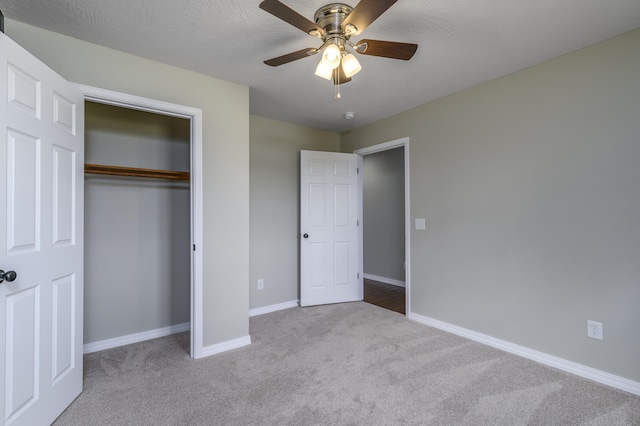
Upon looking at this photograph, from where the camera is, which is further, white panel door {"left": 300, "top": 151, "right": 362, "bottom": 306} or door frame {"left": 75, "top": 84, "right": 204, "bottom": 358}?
white panel door {"left": 300, "top": 151, "right": 362, "bottom": 306}

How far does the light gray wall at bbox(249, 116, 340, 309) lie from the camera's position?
365 centimetres

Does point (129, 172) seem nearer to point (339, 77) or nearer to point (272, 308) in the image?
point (339, 77)

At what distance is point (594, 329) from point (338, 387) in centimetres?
193

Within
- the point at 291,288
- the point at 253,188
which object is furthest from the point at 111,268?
the point at 291,288

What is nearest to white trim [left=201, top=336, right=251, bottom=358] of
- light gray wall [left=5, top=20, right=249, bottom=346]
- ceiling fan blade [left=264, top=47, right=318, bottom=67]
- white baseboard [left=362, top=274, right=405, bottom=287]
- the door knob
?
light gray wall [left=5, top=20, right=249, bottom=346]

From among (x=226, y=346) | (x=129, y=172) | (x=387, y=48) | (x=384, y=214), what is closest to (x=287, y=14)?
(x=387, y=48)

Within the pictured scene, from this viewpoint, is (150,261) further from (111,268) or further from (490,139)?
(490,139)

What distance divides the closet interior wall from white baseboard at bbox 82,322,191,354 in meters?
0.03

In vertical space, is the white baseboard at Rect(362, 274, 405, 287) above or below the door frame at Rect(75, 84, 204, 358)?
below

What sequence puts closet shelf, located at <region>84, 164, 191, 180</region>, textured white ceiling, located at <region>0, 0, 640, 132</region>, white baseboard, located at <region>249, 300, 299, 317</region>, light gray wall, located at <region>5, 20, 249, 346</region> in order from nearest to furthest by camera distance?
textured white ceiling, located at <region>0, 0, 640, 132</region>
light gray wall, located at <region>5, 20, 249, 346</region>
closet shelf, located at <region>84, 164, 191, 180</region>
white baseboard, located at <region>249, 300, 299, 317</region>

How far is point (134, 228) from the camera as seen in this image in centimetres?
282

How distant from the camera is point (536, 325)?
241 centimetres

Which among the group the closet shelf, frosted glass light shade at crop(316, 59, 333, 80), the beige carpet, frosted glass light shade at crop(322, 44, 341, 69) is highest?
frosted glass light shade at crop(322, 44, 341, 69)

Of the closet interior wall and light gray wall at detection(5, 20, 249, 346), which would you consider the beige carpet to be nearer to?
the closet interior wall
